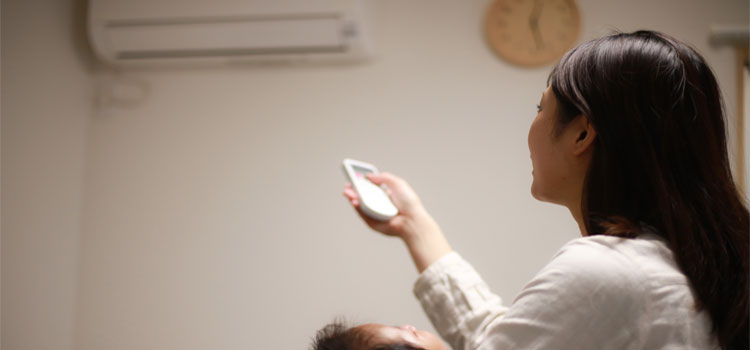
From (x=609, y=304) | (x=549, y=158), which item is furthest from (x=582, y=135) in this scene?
(x=609, y=304)

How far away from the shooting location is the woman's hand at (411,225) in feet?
3.37

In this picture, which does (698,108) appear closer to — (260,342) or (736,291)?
(736,291)

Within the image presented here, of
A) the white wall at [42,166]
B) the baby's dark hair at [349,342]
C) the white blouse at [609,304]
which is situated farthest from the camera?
the white wall at [42,166]

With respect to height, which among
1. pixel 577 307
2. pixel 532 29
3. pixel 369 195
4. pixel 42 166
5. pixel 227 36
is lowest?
pixel 577 307

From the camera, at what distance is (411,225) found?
3.66 ft

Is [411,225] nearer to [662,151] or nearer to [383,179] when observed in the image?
[383,179]

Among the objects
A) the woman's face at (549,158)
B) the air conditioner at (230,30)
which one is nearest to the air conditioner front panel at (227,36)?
the air conditioner at (230,30)

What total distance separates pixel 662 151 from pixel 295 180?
138 centimetres

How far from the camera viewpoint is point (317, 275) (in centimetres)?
186

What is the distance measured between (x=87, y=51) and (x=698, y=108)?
1880 mm

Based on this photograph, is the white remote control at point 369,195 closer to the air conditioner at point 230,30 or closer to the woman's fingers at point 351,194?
the woman's fingers at point 351,194

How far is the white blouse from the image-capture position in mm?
573

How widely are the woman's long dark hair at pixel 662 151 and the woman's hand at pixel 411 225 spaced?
0.37 m

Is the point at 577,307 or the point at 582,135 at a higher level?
the point at 582,135
